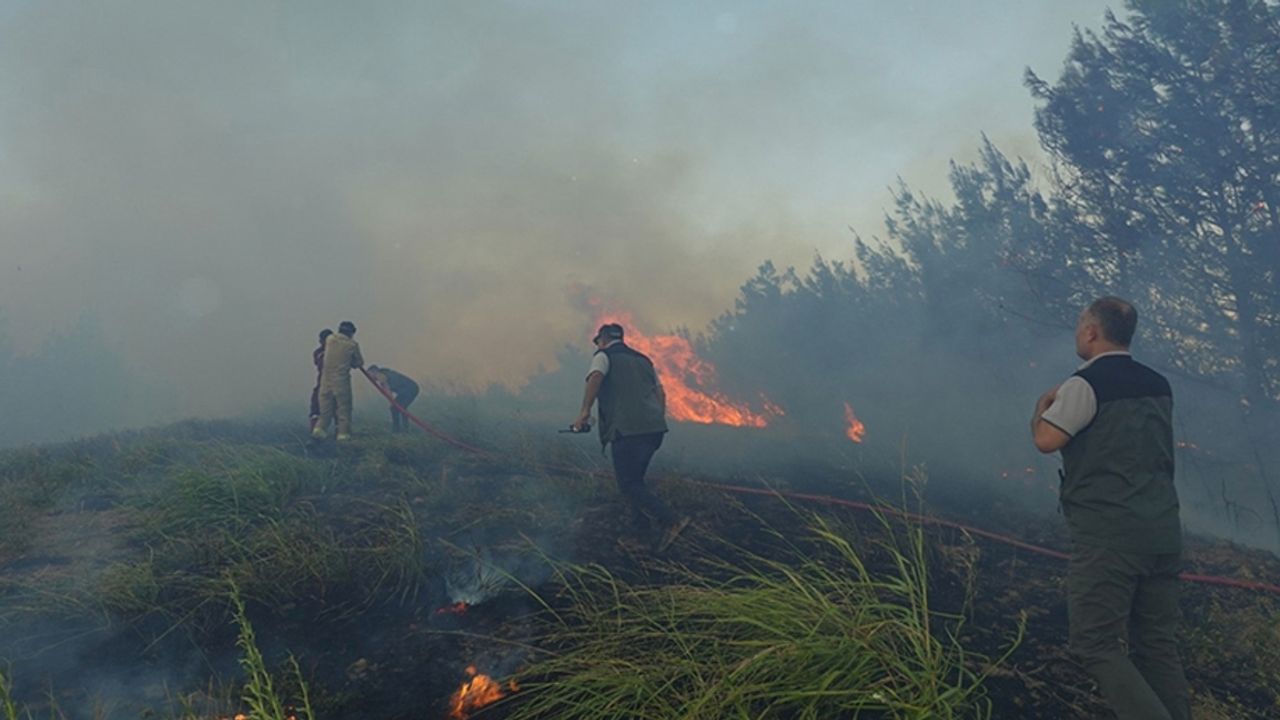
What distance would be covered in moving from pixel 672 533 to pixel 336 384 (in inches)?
264

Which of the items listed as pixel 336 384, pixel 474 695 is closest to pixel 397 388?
pixel 336 384

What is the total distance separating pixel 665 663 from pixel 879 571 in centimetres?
275

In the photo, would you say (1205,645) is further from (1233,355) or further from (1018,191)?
(1018,191)

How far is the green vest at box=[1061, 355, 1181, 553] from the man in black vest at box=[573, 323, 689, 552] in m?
3.30

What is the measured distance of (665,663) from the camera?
2.62m

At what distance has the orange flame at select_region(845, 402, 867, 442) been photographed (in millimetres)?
18344

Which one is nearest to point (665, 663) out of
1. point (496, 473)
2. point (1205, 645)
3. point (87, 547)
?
point (1205, 645)

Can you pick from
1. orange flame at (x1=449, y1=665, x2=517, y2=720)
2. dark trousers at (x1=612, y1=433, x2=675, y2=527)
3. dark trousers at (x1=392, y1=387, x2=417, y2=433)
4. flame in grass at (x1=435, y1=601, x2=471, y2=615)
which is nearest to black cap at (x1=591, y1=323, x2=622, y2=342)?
dark trousers at (x1=612, y1=433, x2=675, y2=527)

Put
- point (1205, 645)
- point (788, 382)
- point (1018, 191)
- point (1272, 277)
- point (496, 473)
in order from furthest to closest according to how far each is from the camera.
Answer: point (788, 382), point (1018, 191), point (1272, 277), point (496, 473), point (1205, 645)

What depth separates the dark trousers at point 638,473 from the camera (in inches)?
220

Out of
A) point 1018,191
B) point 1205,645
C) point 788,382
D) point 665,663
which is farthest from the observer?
point 788,382

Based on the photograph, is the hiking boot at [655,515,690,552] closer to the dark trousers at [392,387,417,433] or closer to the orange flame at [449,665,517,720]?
the orange flame at [449,665,517,720]

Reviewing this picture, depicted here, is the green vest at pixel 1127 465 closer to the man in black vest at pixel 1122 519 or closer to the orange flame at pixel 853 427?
the man in black vest at pixel 1122 519

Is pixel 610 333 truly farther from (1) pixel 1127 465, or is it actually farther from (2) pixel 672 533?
(1) pixel 1127 465
